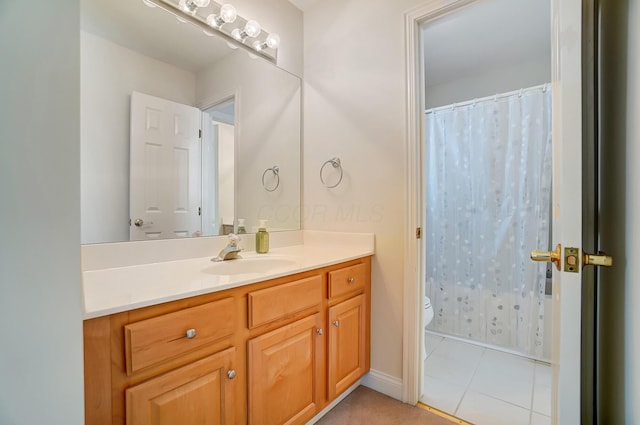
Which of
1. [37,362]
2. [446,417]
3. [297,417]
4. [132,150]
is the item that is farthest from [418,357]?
[132,150]

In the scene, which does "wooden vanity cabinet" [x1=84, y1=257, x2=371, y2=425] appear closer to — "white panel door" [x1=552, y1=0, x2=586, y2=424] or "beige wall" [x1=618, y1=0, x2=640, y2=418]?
"white panel door" [x1=552, y1=0, x2=586, y2=424]

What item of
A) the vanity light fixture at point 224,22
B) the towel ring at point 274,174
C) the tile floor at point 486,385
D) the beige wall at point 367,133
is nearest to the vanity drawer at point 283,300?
the beige wall at point 367,133

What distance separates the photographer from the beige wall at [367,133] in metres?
1.66

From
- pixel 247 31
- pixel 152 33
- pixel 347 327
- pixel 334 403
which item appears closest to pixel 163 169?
pixel 152 33

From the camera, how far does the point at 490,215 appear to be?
235cm

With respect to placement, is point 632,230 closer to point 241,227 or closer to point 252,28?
point 241,227

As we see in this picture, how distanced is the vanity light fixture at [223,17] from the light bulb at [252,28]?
11cm

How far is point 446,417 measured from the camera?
1509 millimetres

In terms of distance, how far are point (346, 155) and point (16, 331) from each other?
5.44 ft

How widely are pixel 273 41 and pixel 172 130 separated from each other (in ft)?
3.04

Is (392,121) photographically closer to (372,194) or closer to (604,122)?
(372,194)

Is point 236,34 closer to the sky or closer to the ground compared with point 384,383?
closer to the sky

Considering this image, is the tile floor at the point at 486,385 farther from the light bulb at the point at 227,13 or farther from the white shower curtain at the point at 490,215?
the light bulb at the point at 227,13

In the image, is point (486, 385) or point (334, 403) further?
point (486, 385)
